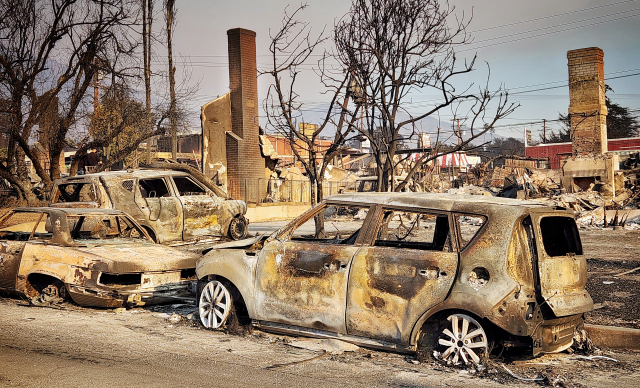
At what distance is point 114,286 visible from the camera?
24.0 feet

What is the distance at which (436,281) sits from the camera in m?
5.14

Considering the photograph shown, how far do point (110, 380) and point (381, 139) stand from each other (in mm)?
8303

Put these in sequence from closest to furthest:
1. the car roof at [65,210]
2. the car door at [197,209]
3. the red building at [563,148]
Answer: the car roof at [65,210] → the car door at [197,209] → the red building at [563,148]

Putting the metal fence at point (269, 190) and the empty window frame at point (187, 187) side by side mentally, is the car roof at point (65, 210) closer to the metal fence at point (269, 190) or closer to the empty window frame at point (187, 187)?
the empty window frame at point (187, 187)

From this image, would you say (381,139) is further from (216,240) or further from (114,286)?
(114,286)

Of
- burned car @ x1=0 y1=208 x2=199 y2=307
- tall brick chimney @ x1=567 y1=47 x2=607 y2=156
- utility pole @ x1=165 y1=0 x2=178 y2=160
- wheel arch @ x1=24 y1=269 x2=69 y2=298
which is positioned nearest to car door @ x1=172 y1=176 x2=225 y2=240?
burned car @ x1=0 y1=208 x2=199 y2=307

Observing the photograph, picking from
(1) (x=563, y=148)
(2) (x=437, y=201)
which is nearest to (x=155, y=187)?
(2) (x=437, y=201)

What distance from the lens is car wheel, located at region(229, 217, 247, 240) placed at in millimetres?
12117

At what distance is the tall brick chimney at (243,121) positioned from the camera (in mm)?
27875

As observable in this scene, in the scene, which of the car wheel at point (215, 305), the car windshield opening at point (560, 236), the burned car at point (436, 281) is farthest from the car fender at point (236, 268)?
the car windshield opening at point (560, 236)

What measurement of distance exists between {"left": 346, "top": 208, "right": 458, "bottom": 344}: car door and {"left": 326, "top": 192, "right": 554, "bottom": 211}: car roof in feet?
0.33

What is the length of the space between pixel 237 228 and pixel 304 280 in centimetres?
664

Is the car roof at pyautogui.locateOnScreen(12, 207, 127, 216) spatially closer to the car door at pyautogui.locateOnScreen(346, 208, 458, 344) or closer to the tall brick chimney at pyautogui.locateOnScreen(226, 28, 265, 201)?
the car door at pyautogui.locateOnScreen(346, 208, 458, 344)

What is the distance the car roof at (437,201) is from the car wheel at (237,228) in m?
6.31
